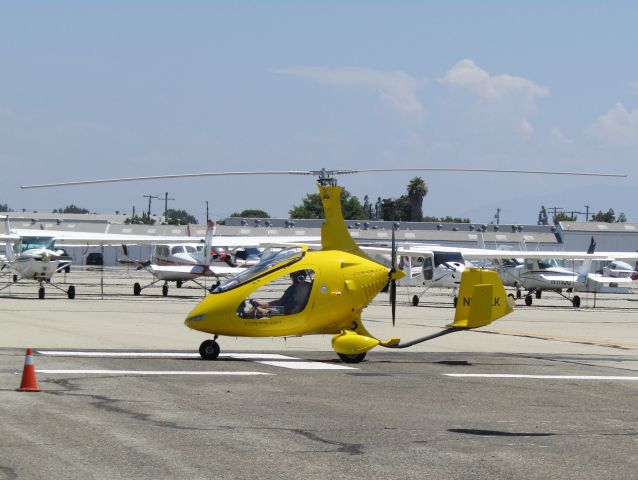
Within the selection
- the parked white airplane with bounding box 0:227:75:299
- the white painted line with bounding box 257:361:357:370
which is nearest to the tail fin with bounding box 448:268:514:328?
the white painted line with bounding box 257:361:357:370

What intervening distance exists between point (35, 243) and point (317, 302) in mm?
31109

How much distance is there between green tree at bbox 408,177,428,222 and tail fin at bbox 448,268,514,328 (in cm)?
13300

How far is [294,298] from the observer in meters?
19.3

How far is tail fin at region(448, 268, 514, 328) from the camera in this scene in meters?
19.3

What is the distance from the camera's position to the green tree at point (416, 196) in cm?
15288

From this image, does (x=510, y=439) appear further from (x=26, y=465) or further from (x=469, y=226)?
(x=469, y=226)

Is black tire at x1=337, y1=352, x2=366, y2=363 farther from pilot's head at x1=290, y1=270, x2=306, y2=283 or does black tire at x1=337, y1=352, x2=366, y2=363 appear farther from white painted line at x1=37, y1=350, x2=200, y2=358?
white painted line at x1=37, y1=350, x2=200, y2=358

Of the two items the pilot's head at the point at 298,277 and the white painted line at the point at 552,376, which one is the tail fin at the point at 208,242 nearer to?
the pilot's head at the point at 298,277

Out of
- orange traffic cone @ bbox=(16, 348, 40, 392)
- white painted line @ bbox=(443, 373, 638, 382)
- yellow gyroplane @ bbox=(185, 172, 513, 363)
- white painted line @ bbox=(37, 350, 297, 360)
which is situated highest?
yellow gyroplane @ bbox=(185, 172, 513, 363)

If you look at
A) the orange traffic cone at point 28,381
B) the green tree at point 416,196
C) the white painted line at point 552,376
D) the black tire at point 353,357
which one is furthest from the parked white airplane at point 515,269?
the green tree at point 416,196

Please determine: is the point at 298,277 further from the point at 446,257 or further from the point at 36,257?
the point at 446,257

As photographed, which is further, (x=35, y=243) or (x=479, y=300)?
(x=35, y=243)

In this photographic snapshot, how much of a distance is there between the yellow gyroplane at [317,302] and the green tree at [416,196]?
133 meters

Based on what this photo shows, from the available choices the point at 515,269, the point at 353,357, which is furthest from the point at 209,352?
the point at 515,269
